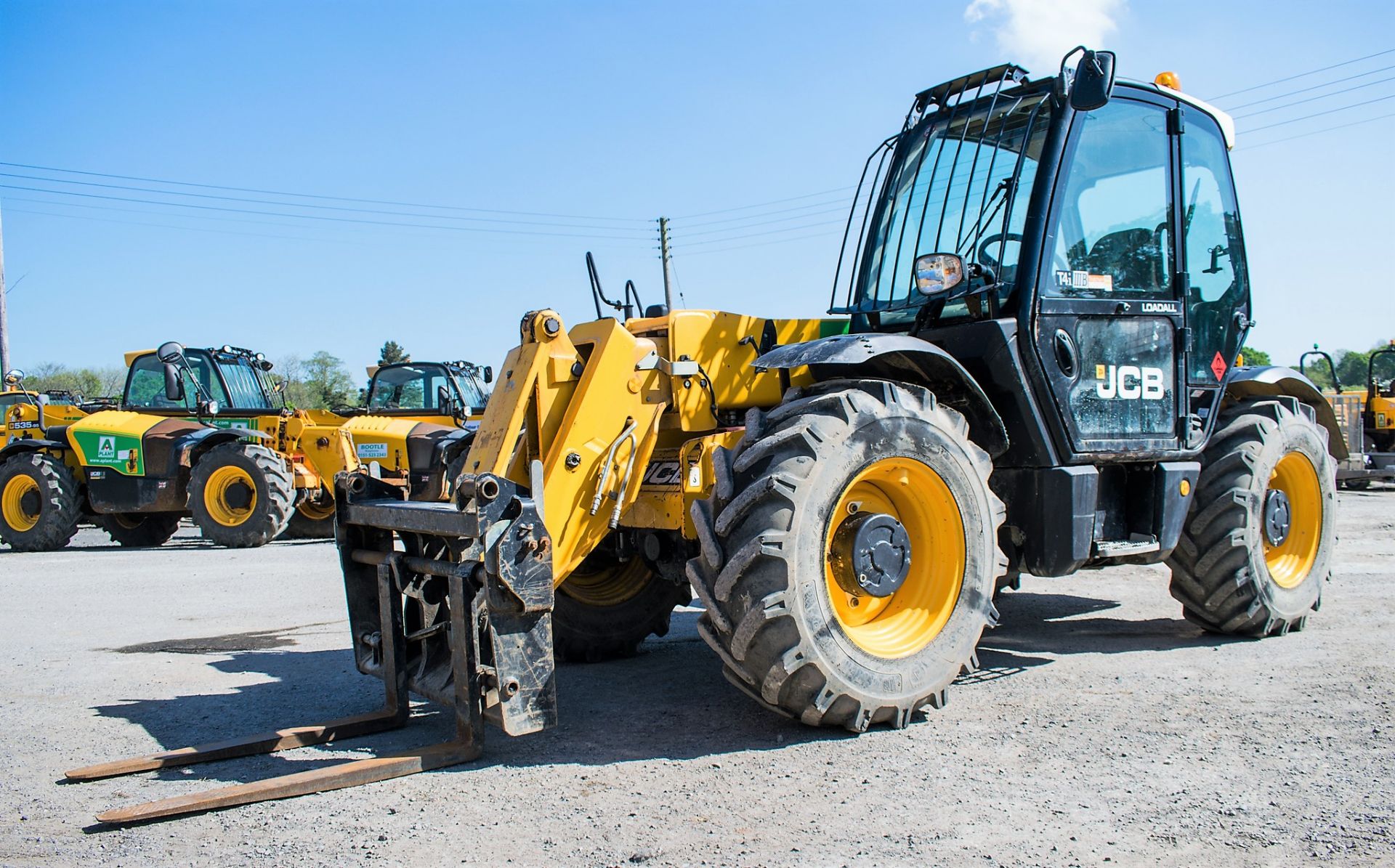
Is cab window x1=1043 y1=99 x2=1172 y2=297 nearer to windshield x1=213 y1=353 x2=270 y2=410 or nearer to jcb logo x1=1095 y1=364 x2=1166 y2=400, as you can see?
jcb logo x1=1095 y1=364 x2=1166 y2=400

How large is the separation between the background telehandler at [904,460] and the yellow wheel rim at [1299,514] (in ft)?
0.05

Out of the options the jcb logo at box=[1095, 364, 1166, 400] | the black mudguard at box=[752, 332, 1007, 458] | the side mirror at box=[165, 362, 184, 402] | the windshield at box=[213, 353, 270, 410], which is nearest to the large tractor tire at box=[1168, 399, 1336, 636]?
the jcb logo at box=[1095, 364, 1166, 400]

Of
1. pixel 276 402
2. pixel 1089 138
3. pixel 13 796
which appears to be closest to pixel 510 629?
pixel 13 796

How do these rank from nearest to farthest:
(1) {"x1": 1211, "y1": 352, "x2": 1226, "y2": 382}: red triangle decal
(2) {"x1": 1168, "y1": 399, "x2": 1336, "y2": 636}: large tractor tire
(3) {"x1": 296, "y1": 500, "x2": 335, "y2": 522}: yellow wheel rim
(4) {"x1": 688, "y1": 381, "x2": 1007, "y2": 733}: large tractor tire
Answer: (4) {"x1": 688, "y1": 381, "x2": 1007, "y2": 733}: large tractor tire, (2) {"x1": 1168, "y1": 399, "x2": 1336, "y2": 636}: large tractor tire, (1) {"x1": 1211, "y1": 352, "x2": 1226, "y2": 382}: red triangle decal, (3) {"x1": 296, "y1": 500, "x2": 335, "y2": 522}: yellow wheel rim

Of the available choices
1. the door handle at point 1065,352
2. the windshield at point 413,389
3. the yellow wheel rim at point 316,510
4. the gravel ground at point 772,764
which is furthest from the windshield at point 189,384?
the door handle at point 1065,352

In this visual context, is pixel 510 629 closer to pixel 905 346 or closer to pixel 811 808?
pixel 811 808

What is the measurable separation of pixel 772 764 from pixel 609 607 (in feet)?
6.80

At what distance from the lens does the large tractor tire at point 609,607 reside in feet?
19.0

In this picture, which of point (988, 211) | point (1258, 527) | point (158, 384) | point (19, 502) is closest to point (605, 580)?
point (988, 211)

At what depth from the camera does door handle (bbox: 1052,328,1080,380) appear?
5.30m

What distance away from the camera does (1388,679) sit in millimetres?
5113

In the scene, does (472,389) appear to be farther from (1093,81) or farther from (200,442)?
(1093,81)

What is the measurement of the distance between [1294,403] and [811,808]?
486 centimetres

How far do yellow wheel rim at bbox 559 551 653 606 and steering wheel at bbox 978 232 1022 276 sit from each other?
2476 mm
